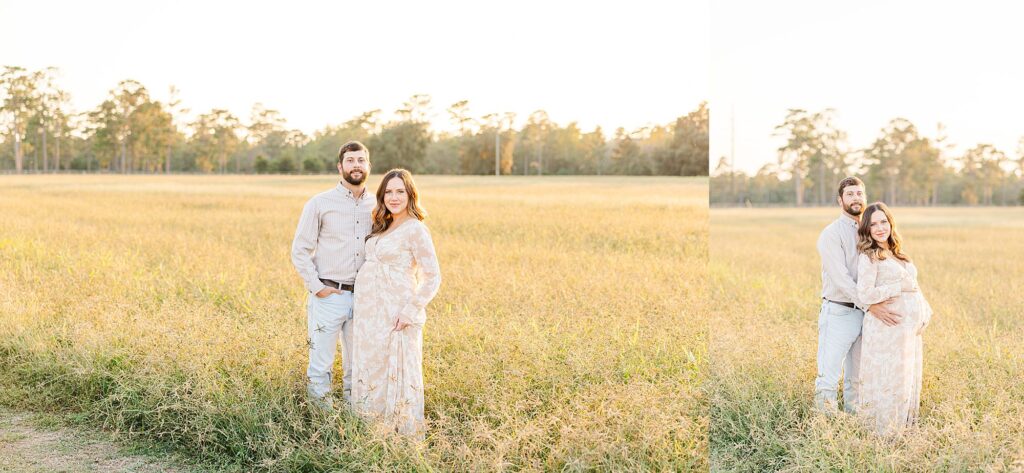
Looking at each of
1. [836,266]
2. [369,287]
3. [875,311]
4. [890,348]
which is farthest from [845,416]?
[369,287]

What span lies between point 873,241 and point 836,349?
71 centimetres

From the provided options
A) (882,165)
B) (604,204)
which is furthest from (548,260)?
(882,165)

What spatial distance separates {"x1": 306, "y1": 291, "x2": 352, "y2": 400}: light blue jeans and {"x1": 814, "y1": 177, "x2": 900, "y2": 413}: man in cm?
285

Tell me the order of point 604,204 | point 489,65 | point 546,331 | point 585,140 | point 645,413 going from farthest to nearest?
point 585,140
point 489,65
point 604,204
point 546,331
point 645,413

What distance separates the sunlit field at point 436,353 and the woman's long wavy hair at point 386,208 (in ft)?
3.65

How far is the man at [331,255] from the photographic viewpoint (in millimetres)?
4836

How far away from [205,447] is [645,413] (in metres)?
2.51

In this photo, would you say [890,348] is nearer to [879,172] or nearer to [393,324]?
[393,324]

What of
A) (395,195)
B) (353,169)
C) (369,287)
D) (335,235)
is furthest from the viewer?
(335,235)

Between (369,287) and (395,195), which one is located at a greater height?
(395,195)

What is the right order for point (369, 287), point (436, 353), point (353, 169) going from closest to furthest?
point (369, 287), point (353, 169), point (436, 353)

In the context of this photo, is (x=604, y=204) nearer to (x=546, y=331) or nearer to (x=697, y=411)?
(x=546, y=331)

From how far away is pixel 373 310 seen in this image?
462cm

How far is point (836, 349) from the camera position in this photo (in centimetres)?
488
